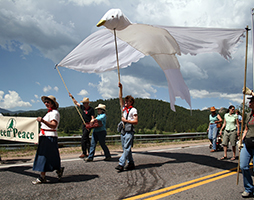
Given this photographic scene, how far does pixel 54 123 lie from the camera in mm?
4578

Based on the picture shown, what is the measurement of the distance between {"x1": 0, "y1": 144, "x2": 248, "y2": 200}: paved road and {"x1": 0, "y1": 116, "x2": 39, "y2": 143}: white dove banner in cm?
81

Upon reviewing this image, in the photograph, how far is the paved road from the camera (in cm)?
400

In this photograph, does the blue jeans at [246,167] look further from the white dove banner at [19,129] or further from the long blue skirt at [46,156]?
the white dove banner at [19,129]

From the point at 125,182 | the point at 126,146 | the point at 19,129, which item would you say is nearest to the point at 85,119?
the point at 19,129

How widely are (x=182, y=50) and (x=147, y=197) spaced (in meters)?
4.55

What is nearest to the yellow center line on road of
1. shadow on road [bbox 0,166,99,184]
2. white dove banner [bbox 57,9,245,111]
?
shadow on road [bbox 0,166,99,184]

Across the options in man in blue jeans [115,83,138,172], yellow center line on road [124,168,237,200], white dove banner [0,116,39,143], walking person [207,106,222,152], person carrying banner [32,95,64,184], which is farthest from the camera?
walking person [207,106,222,152]

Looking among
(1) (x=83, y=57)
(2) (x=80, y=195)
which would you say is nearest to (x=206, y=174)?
(2) (x=80, y=195)

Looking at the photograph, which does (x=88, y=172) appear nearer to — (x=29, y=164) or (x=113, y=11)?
(x=29, y=164)

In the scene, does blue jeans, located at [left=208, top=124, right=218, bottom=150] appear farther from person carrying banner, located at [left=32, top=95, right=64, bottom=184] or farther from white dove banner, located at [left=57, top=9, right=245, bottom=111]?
person carrying banner, located at [left=32, top=95, right=64, bottom=184]

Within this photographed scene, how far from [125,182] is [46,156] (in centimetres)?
180

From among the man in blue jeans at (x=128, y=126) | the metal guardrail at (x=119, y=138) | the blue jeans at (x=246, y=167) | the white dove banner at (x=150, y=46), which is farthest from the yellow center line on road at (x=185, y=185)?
the metal guardrail at (x=119, y=138)

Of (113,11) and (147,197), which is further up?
(113,11)

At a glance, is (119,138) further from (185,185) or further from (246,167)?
(246,167)
